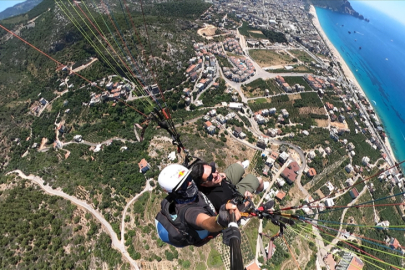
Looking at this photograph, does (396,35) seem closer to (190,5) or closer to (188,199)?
(190,5)

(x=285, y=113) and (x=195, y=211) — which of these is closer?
(x=195, y=211)

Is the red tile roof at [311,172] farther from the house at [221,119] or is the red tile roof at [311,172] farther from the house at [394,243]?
the house at [221,119]

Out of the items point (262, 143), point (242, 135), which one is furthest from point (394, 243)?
point (242, 135)

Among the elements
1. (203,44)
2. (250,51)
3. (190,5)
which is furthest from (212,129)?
(190,5)

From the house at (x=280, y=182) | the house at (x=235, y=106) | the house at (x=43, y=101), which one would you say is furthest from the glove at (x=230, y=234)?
the house at (x=43, y=101)

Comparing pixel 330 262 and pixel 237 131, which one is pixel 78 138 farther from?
pixel 330 262
